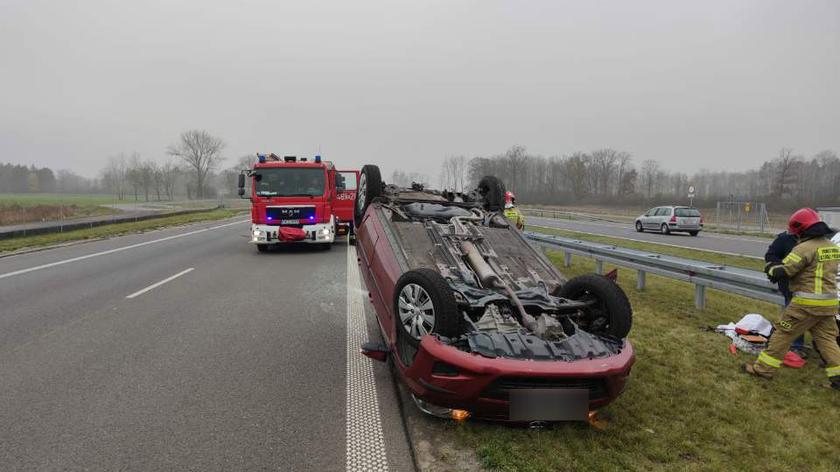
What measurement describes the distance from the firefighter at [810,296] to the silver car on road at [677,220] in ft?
62.6

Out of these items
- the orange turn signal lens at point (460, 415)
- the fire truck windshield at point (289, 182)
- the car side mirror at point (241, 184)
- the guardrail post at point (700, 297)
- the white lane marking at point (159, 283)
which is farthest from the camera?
the fire truck windshield at point (289, 182)

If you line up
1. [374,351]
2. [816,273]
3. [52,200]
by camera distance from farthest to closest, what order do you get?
1. [52,200]
2. [816,273]
3. [374,351]

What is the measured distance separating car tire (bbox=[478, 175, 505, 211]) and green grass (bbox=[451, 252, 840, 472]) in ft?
8.27

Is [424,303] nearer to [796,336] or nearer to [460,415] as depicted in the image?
[460,415]

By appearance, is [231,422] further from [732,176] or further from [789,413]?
[732,176]

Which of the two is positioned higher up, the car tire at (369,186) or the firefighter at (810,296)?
the car tire at (369,186)

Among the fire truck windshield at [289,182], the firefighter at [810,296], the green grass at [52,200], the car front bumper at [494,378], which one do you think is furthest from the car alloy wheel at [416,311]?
the green grass at [52,200]

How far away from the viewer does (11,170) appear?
309 ft

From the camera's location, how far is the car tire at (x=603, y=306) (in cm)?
333

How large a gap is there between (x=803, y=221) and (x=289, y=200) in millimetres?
10732

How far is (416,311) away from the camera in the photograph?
326 cm

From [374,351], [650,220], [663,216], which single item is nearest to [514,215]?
[374,351]

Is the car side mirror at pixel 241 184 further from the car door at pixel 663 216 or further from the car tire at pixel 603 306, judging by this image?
the car door at pixel 663 216

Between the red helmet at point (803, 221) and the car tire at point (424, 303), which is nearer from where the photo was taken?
the car tire at point (424, 303)
